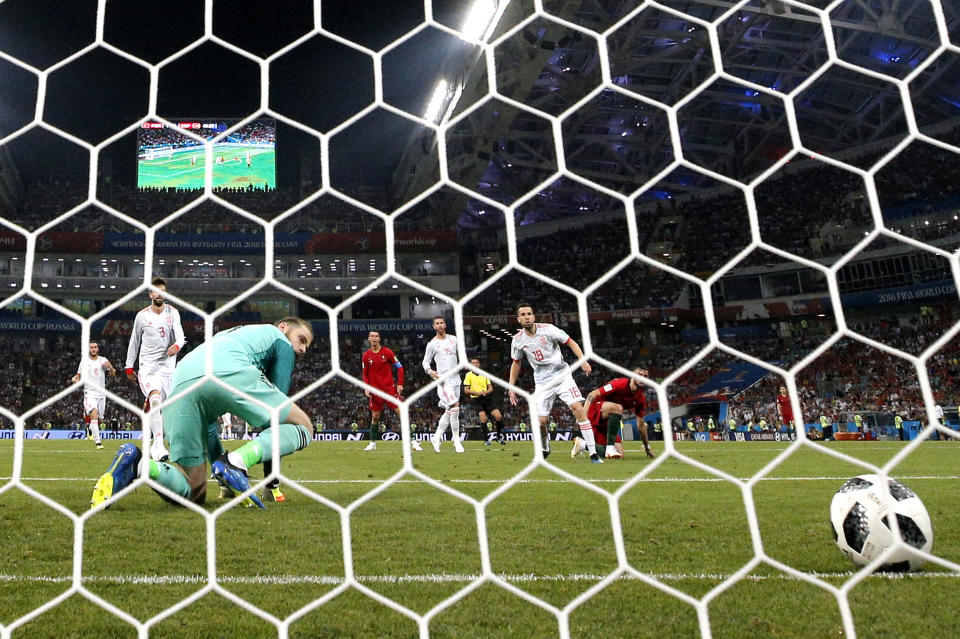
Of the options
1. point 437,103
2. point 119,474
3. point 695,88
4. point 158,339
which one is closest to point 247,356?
point 119,474

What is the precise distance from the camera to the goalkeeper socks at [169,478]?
8.36ft

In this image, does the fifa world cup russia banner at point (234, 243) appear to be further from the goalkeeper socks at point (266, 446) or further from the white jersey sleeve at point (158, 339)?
the goalkeeper socks at point (266, 446)

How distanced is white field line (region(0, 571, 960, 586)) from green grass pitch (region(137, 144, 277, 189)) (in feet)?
88.2

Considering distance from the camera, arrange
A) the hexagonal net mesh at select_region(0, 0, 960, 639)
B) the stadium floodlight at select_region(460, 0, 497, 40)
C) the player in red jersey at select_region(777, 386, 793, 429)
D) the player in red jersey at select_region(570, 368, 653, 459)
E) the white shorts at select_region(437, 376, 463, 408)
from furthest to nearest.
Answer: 1. the hexagonal net mesh at select_region(0, 0, 960, 639)
2. the player in red jersey at select_region(777, 386, 793, 429)
3. the stadium floodlight at select_region(460, 0, 497, 40)
4. the white shorts at select_region(437, 376, 463, 408)
5. the player in red jersey at select_region(570, 368, 653, 459)

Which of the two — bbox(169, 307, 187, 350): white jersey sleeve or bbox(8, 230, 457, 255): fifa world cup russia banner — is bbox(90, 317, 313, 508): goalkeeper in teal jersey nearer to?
bbox(169, 307, 187, 350): white jersey sleeve

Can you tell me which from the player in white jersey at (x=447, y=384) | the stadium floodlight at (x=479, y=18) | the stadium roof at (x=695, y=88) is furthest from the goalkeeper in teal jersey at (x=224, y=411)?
the stadium roof at (x=695, y=88)

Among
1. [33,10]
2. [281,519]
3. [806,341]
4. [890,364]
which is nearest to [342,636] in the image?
[281,519]

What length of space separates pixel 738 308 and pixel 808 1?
10945mm

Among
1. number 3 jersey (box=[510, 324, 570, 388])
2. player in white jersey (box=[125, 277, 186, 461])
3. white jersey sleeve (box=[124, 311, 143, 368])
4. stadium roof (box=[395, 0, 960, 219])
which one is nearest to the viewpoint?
white jersey sleeve (box=[124, 311, 143, 368])

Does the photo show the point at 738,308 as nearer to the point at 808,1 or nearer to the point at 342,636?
the point at 808,1

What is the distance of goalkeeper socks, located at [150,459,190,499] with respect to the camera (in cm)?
255

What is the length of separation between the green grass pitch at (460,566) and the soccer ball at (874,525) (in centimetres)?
7

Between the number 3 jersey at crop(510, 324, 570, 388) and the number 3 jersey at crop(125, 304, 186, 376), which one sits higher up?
the number 3 jersey at crop(125, 304, 186, 376)

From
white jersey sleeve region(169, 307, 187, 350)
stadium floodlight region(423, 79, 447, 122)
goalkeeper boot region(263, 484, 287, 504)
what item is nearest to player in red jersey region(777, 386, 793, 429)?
stadium floodlight region(423, 79, 447, 122)
